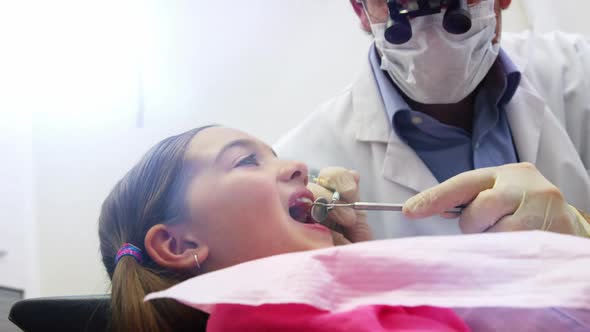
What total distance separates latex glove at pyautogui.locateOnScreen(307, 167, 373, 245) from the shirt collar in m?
0.26

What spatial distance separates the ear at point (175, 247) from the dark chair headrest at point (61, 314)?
0.11 metres

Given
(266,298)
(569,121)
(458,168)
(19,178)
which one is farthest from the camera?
(19,178)

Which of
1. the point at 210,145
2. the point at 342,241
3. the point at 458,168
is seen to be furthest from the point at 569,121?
the point at 210,145

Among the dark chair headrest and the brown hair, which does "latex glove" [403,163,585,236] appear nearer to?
the brown hair

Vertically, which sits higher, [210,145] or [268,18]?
[268,18]

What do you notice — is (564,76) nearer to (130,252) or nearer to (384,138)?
(384,138)

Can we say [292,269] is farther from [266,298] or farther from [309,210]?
[309,210]

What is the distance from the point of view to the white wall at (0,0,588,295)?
6.39 feet

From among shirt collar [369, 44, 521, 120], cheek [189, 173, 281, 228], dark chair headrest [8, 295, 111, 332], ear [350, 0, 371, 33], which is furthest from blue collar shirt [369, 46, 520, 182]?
dark chair headrest [8, 295, 111, 332]

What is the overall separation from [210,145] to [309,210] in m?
0.21

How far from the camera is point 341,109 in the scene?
4.81 ft

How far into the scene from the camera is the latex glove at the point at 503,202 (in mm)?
872

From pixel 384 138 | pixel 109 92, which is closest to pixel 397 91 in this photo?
pixel 384 138

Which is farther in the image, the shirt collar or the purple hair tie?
the shirt collar
